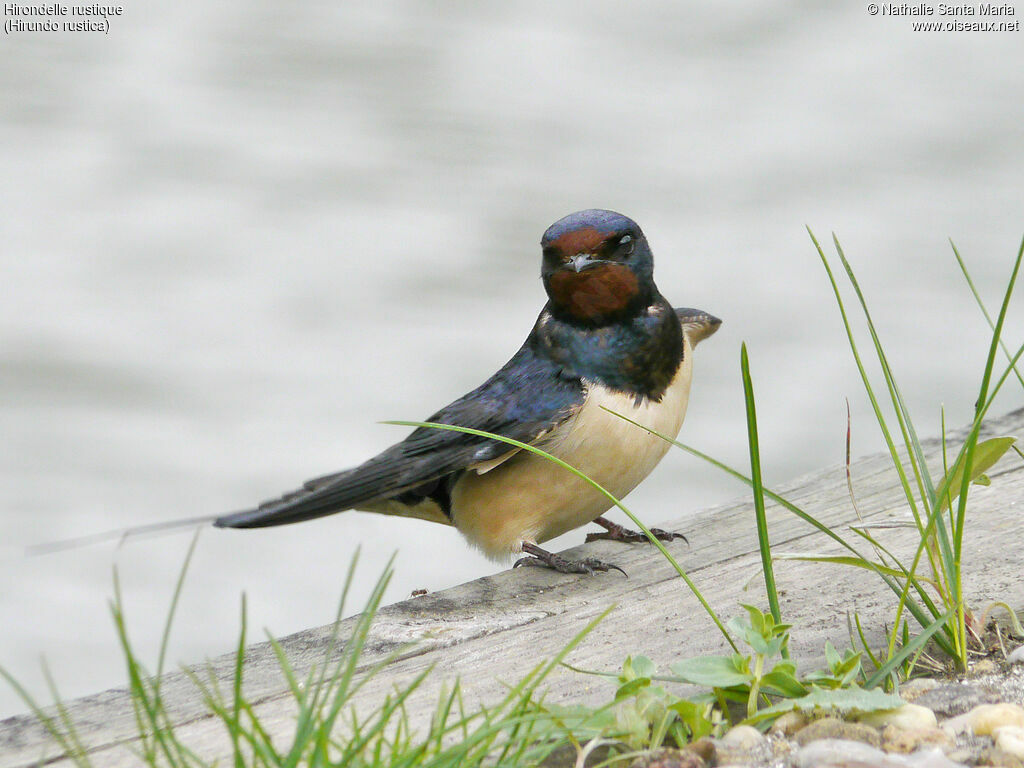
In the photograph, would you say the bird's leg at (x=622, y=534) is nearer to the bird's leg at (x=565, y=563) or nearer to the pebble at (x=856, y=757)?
the bird's leg at (x=565, y=563)

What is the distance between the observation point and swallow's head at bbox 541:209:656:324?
277cm

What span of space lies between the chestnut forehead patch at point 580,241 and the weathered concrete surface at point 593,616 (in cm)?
58

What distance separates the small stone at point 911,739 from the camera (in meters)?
1.60

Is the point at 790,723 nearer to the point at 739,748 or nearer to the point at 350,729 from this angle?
the point at 739,748

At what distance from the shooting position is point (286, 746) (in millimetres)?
1701

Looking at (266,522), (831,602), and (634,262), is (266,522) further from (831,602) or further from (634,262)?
(831,602)

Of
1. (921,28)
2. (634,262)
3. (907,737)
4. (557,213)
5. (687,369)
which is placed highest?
(921,28)

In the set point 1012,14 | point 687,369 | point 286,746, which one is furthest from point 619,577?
point 1012,14

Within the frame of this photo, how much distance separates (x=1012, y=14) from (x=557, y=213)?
2998 millimetres

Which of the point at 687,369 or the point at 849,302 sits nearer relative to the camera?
the point at 687,369

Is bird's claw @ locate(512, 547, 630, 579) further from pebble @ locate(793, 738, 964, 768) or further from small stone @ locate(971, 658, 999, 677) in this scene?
pebble @ locate(793, 738, 964, 768)

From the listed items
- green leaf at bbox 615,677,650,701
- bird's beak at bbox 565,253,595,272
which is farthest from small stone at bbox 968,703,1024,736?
bird's beak at bbox 565,253,595,272

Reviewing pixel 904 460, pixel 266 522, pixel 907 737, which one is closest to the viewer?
pixel 907 737

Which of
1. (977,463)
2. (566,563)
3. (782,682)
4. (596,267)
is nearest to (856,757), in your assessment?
(782,682)
